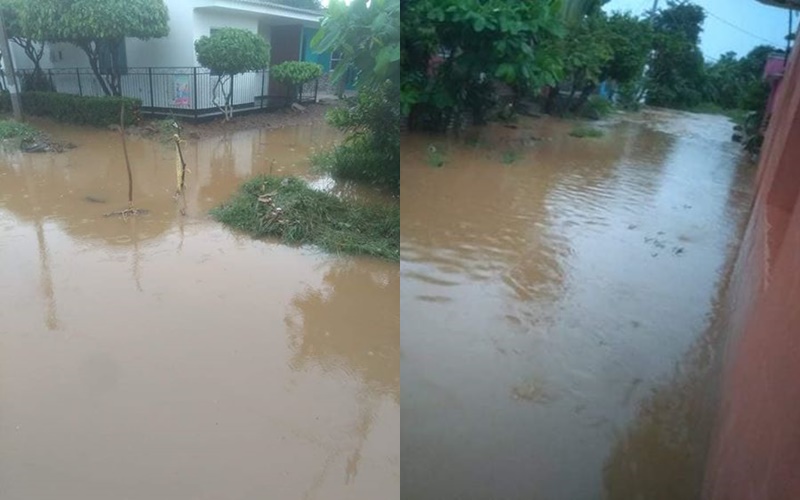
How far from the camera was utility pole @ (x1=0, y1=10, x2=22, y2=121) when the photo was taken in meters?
7.03

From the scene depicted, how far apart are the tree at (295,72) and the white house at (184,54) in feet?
0.32

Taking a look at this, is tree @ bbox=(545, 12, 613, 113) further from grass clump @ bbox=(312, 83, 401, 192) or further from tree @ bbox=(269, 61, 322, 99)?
grass clump @ bbox=(312, 83, 401, 192)

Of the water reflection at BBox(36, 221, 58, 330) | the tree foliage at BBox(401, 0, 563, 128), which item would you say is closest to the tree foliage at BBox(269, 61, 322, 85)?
the tree foliage at BBox(401, 0, 563, 128)

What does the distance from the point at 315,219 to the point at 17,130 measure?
4605 millimetres

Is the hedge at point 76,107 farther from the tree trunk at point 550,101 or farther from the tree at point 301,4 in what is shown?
the tree trunk at point 550,101

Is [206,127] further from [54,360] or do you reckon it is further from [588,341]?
[588,341]

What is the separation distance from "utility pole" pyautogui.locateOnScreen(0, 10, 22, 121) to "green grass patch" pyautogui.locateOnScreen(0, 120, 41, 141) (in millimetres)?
89

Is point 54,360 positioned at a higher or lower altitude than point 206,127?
lower

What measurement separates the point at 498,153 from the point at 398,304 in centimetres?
571

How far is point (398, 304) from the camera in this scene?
438 centimetres

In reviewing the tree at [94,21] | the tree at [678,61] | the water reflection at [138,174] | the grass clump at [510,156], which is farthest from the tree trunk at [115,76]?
the tree at [678,61]

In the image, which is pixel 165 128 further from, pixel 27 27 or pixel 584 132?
pixel 584 132

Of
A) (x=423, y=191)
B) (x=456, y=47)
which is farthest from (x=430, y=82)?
(x=423, y=191)

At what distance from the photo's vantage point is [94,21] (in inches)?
262
